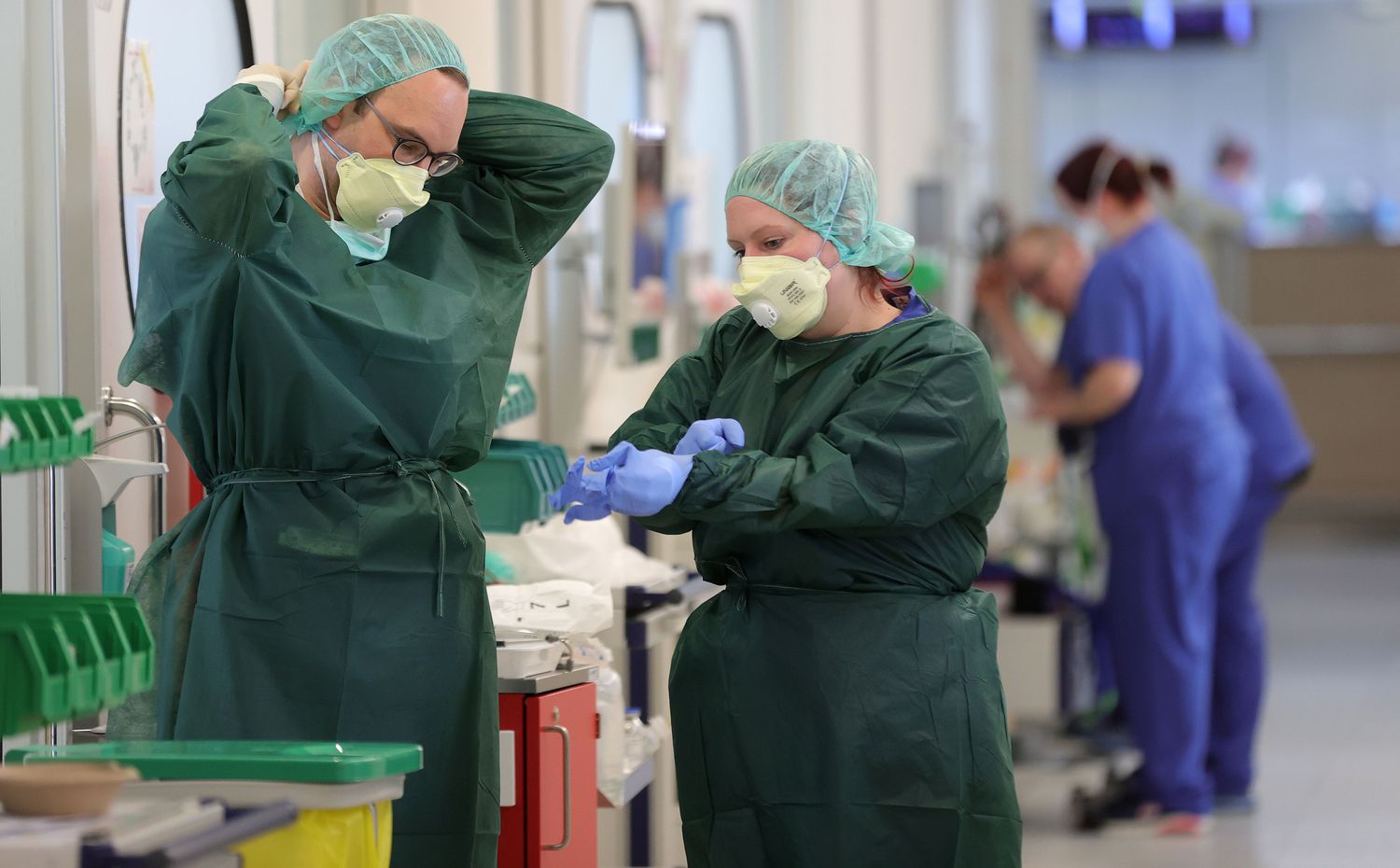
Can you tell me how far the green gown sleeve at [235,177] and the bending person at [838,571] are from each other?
0.49m

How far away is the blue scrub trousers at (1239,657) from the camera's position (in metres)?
5.29

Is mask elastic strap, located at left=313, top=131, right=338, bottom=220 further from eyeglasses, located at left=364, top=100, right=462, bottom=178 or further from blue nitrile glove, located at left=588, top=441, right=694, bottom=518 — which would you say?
blue nitrile glove, located at left=588, top=441, right=694, bottom=518

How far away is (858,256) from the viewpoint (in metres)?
2.37

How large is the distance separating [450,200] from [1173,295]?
306cm

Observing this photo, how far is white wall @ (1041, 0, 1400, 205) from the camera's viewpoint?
14.8 metres

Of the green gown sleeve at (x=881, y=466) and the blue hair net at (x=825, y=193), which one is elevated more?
the blue hair net at (x=825, y=193)

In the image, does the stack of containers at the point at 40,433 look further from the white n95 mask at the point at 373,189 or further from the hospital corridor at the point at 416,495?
the white n95 mask at the point at 373,189

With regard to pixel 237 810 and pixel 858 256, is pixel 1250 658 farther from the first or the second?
pixel 237 810

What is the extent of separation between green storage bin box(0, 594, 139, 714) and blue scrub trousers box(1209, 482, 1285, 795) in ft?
14.0

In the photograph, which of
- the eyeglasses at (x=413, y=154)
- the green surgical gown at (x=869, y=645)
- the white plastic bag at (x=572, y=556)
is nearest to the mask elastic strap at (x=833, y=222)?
the green surgical gown at (x=869, y=645)

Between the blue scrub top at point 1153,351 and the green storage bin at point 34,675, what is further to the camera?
the blue scrub top at point 1153,351

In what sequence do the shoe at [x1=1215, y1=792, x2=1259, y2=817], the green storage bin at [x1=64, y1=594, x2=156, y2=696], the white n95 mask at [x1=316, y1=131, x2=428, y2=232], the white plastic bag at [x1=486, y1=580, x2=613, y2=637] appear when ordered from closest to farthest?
1. the green storage bin at [x1=64, y1=594, x2=156, y2=696]
2. the white n95 mask at [x1=316, y1=131, x2=428, y2=232]
3. the white plastic bag at [x1=486, y1=580, x2=613, y2=637]
4. the shoe at [x1=1215, y1=792, x2=1259, y2=817]

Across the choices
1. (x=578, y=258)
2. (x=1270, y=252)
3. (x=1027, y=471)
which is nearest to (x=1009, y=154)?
(x=1270, y=252)

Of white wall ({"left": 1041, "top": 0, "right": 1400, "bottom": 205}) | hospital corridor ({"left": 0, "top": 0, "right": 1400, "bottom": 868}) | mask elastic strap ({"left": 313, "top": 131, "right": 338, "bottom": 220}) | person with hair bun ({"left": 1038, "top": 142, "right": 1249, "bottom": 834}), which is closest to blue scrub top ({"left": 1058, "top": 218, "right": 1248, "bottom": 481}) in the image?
person with hair bun ({"left": 1038, "top": 142, "right": 1249, "bottom": 834})
